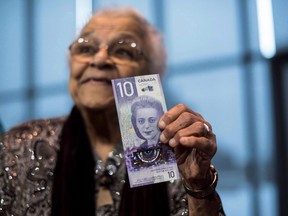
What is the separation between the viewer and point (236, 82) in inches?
111

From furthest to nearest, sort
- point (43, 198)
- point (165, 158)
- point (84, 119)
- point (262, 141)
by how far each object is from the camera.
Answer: point (262, 141)
point (84, 119)
point (43, 198)
point (165, 158)

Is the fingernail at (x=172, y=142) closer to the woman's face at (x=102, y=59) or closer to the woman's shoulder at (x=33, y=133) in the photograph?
the woman's face at (x=102, y=59)

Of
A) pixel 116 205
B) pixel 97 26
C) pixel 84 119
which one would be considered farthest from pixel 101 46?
pixel 116 205

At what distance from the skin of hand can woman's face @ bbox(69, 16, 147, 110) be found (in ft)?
1.32

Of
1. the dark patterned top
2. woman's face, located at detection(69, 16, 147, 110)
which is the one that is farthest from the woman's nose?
the dark patterned top

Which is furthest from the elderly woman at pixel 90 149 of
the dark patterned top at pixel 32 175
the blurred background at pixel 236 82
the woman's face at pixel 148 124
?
the blurred background at pixel 236 82

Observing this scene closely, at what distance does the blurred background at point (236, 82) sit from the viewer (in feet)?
8.58

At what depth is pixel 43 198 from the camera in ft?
4.58

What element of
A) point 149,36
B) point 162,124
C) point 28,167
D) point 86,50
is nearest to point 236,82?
point 149,36

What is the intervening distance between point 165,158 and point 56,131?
1.82 feet

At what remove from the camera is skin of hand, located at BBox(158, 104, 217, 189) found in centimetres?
104

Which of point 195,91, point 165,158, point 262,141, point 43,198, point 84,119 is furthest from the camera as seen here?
point 195,91

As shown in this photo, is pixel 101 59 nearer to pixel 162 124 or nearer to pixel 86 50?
pixel 86 50

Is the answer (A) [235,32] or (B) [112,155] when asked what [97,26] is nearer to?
(B) [112,155]
